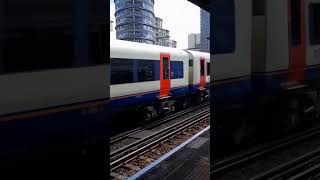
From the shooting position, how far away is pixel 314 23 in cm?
609

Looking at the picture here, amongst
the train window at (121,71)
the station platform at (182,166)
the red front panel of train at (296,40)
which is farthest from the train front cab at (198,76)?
the red front panel of train at (296,40)

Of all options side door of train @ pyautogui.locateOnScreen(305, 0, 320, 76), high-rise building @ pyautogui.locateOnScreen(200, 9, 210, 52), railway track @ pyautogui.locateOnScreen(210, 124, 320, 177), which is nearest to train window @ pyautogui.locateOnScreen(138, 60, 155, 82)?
high-rise building @ pyautogui.locateOnScreen(200, 9, 210, 52)

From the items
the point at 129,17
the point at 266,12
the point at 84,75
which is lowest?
the point at 84,75

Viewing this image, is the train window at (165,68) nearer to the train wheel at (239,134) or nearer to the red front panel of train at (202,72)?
the red front panel of train at (202,72)

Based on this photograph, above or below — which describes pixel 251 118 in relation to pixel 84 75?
below

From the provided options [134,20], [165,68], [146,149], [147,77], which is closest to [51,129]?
[146,149]

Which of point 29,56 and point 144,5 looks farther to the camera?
point 144,5

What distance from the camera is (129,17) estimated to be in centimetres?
3159

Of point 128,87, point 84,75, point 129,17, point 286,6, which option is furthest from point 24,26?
point 129,17

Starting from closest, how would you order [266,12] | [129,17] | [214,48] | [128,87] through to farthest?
[214,48] < [266,12] < [128,87] < [129,17]

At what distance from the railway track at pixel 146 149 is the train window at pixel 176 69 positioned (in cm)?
326

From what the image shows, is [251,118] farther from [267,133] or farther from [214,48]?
[214,48]

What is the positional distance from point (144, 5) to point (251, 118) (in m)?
30.5

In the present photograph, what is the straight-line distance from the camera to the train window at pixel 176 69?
55.7 feet
